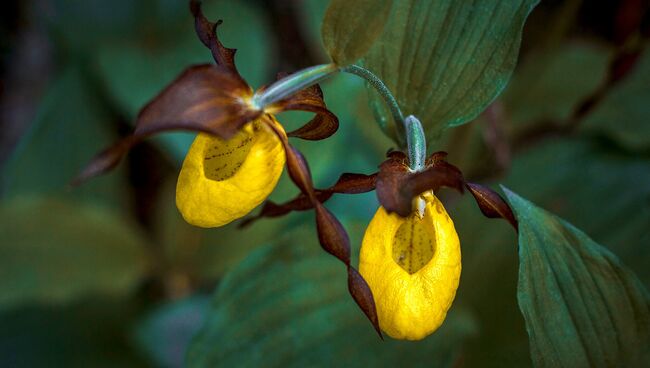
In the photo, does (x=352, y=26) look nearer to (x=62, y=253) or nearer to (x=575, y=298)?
(x=575, y=298)

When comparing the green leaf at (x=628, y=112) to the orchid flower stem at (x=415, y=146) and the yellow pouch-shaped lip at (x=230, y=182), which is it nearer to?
the orchid flower stem at (x=415, y=146)

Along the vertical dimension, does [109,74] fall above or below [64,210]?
above

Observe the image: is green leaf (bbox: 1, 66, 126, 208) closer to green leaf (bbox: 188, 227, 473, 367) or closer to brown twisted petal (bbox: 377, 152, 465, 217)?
green leaf (bbox: 188, 227, 473, 367)

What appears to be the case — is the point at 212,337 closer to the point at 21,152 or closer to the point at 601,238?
Result: the point at 601,238

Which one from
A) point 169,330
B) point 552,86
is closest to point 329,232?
point 169,330

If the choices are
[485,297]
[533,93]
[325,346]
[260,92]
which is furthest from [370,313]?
[533,93]

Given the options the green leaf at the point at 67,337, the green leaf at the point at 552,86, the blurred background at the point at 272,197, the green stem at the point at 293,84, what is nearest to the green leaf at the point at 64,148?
the blurred background at the point at 272,197
